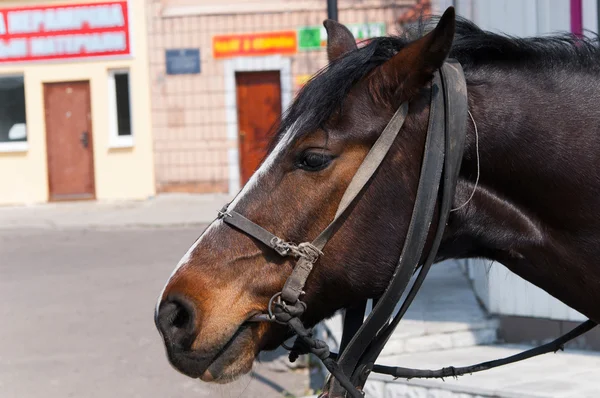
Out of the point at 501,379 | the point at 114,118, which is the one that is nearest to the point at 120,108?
the point at 114,118

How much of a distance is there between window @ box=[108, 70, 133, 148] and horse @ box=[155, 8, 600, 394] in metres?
17.7

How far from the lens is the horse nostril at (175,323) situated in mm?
2482

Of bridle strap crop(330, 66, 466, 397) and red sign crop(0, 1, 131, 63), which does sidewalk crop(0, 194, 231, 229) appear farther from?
bridle strap crop(330, 66, 466, 397)

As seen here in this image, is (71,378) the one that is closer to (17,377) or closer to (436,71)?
(17,377)

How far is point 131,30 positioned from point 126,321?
39.3 ft

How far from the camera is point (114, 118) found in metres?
20.0

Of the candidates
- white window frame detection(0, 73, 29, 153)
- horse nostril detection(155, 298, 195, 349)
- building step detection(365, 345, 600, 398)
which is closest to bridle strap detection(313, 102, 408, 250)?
horse nostril detection(155, 298, 195, 349)

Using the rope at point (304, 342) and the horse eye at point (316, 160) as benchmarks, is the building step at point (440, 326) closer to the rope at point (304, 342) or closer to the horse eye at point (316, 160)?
the rope at point (304, 342)

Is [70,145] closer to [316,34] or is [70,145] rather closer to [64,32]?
[64,32]

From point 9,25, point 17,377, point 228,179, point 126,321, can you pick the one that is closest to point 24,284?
point 126,321

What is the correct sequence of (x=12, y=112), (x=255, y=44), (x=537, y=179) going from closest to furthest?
(x=537, y=179)
(x=255, y=44)
(x=12, y=112)

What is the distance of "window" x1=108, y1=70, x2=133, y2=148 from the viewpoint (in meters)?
20.0

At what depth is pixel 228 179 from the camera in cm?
1959

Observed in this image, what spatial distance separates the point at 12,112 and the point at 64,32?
2119mm
